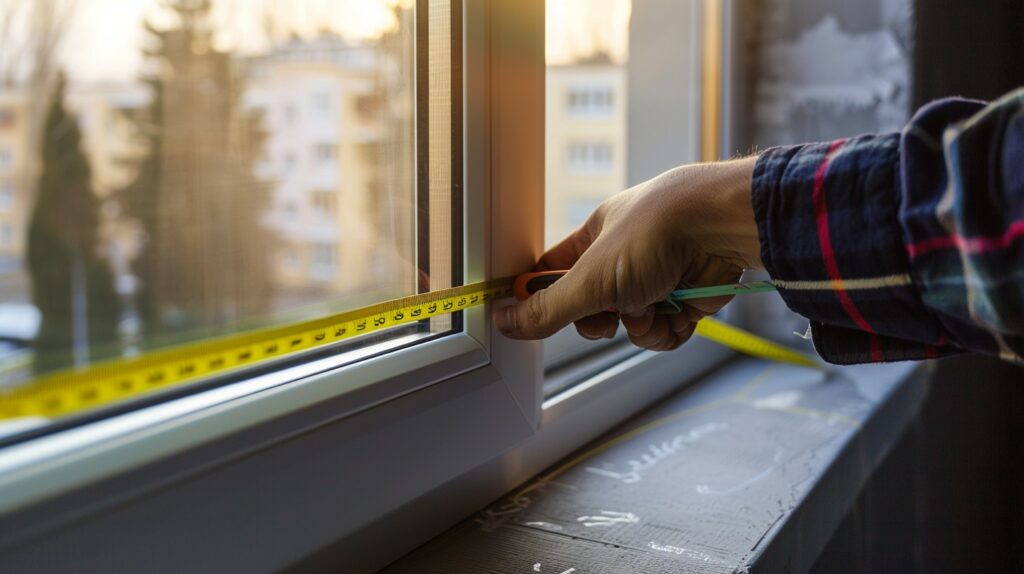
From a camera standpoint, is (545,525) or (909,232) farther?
(545,525)

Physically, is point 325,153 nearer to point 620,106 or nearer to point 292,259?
point 292,259

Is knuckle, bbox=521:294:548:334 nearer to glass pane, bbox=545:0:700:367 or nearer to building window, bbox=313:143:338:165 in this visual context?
building window, bbox=313:143:338:165

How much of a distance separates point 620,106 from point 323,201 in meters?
0.94

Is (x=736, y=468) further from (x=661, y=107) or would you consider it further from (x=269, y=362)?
(x=661, y=107)

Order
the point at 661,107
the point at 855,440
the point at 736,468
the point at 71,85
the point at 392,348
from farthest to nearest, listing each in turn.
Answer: the point at 661,107
the point at 855,440
the point at 736,468
the point at 392,348
the point at 71,85

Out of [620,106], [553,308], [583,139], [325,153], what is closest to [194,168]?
[325,153]

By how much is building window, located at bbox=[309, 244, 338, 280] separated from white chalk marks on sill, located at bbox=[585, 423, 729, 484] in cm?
43

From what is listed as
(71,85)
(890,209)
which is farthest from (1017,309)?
(71,85)

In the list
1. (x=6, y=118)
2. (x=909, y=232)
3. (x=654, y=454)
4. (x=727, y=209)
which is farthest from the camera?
(x=654, y=454)

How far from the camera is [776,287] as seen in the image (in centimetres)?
66

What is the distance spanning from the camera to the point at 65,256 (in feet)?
1.46

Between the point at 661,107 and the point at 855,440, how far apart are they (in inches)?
25.4

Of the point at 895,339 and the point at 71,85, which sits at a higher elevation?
the point at 71,85

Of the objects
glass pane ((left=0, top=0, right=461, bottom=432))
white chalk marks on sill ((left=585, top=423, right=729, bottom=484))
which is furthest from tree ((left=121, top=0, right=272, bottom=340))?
white chalk marks on sill ((left=585, top=423, right=729, bottom=484))
